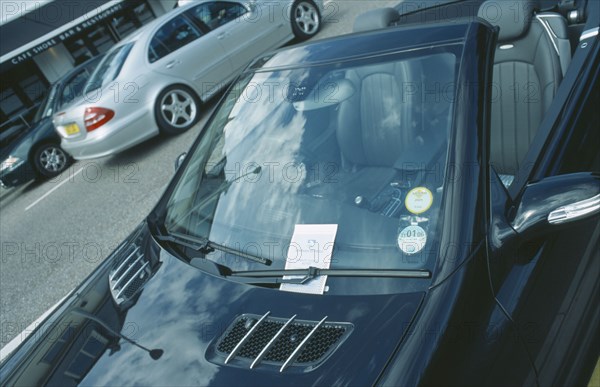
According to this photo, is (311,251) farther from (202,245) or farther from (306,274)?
(202,245)

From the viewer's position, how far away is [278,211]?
1.84 meters

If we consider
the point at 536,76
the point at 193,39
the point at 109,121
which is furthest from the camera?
the point at 193,39

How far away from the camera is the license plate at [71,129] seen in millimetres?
6401

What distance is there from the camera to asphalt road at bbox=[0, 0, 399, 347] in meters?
4.28

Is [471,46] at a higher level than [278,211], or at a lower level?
higher

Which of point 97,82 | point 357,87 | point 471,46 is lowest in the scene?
point 97,82

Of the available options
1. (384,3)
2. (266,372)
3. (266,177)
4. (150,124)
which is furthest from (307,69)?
(384,3)

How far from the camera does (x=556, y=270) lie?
157 cm

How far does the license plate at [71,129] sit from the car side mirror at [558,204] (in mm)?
6201

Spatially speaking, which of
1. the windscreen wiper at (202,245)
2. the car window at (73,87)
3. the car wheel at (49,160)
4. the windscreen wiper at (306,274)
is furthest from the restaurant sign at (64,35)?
the windscreen wiper at (306,274)

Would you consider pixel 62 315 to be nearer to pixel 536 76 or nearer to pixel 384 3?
pixel 536 76

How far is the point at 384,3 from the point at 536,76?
5997 mm

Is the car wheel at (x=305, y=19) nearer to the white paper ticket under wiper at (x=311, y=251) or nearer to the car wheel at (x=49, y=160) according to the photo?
the car wheel at (x=49, y=160)

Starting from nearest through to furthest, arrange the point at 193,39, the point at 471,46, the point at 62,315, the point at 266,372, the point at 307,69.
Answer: the point at 266,372 → the point at 471,46 → the point at 62,315 → the point at 307,69 → the point at 193,39
